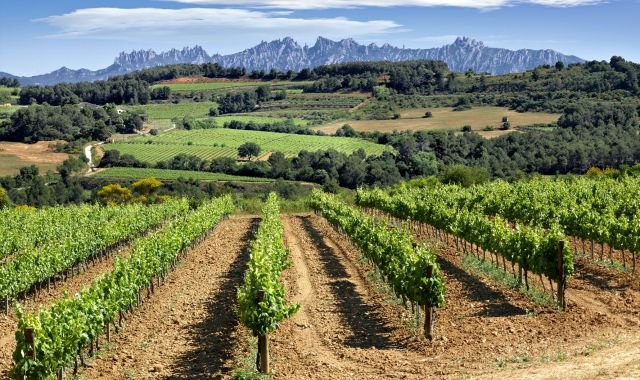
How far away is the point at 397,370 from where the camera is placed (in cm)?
1513

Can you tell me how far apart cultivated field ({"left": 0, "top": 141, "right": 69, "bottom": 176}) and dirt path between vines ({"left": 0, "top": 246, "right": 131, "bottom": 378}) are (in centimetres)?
6400

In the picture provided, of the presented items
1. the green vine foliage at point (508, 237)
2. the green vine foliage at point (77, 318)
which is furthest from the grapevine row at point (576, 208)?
the green vine foliage at point (77, 318)

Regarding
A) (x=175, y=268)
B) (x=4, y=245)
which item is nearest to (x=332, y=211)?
(x=175, y=268)

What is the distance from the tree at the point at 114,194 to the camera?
78.1m

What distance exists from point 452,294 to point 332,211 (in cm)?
2295

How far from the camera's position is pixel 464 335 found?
56.9ft

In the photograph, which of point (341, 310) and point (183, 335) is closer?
point (183, 335)

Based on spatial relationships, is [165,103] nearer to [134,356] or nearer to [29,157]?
[29,157]

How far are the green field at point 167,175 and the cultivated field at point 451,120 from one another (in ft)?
130

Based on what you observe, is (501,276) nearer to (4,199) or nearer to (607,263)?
(607,263)

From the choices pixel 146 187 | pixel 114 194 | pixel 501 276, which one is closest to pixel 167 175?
pixel 146 187

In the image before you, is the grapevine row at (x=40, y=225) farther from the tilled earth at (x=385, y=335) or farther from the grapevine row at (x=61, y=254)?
the tilled earth at (x=385, y=335)

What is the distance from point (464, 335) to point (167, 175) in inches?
3059

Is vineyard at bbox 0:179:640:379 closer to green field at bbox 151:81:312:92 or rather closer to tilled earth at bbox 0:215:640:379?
tilled earth at bbox 0:215:640:379
